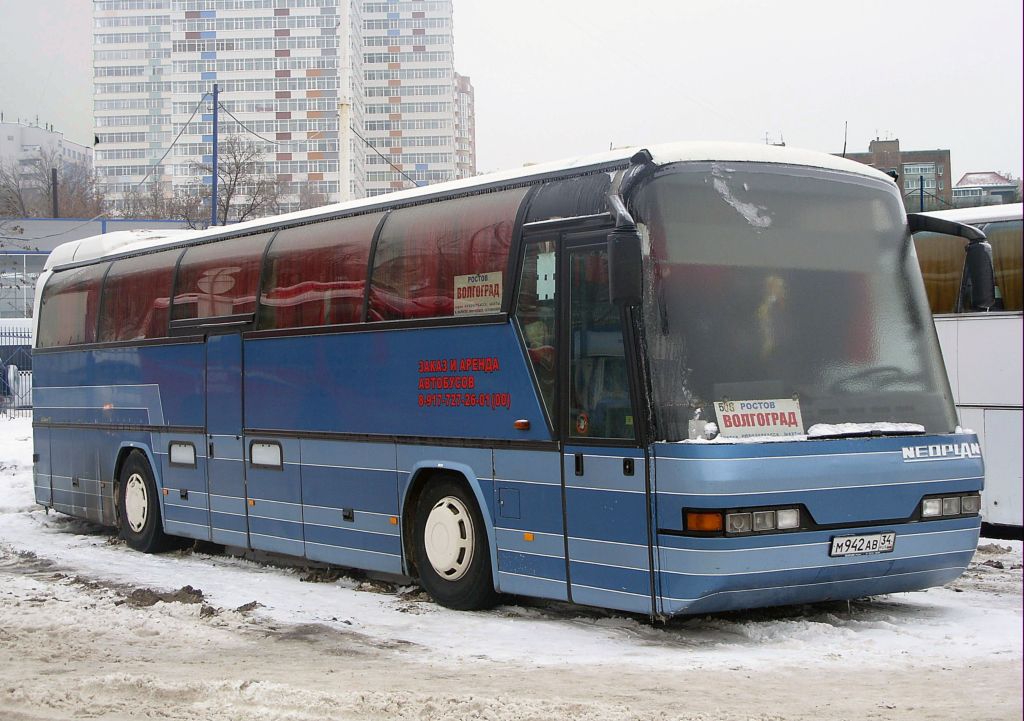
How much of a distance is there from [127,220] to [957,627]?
60.4 m

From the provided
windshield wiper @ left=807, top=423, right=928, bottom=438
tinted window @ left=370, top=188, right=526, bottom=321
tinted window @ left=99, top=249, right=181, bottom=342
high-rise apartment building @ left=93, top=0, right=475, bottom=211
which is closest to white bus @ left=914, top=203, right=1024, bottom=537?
windshield wiper @ left=807, top=423, right=928, bottom=438

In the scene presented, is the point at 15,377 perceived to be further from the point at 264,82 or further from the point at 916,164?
the point at 264,82

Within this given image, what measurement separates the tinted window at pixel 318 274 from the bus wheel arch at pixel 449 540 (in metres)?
1.67

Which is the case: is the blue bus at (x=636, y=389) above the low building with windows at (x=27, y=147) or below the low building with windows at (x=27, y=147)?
below

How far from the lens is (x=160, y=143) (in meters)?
175

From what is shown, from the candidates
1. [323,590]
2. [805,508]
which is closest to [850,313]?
[805,508]

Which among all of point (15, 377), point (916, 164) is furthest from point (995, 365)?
point (916, 164)

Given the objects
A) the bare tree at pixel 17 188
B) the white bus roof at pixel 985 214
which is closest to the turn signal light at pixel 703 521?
→ the white bus roof at pixel 985 214

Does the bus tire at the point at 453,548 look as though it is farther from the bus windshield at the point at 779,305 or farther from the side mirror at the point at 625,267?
the side mirror at the point at 625,267

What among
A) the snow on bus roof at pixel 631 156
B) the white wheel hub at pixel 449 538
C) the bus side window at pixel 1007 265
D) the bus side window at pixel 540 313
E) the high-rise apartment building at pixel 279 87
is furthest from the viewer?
the high-rise apartment building at pixel 279 87

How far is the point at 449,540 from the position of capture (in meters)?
10.1

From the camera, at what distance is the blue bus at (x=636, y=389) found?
8148 mm

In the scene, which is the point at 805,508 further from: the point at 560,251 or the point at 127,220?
the point at 127,220

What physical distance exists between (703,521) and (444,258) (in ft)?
10.6
